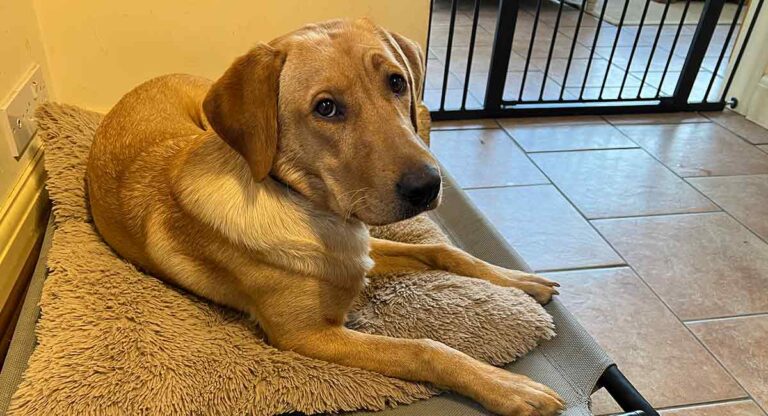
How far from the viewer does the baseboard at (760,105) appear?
10.7ft

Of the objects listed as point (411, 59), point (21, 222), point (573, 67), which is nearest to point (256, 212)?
point (411, 59)

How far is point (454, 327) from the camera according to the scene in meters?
1.34

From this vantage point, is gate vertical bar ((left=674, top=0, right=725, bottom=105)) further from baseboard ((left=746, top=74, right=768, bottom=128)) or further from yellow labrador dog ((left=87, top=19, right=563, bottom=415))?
yellow labrador dog ((left=87, top=19, right=563, bottom=415))

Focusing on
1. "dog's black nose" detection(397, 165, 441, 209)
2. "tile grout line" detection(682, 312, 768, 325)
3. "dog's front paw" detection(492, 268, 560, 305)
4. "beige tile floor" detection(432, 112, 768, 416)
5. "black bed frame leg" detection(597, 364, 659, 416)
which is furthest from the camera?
"tile grout line" detection(682, 312, 768, 325)

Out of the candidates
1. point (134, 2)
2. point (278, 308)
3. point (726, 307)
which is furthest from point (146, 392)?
point (726, 307)

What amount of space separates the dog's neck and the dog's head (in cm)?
9

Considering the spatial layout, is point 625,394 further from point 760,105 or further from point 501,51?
point 760,105

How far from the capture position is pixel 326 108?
1.07 m

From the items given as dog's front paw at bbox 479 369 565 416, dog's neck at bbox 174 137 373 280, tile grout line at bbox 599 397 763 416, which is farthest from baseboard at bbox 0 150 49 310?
tile grout line at bbox 599 397 763 416

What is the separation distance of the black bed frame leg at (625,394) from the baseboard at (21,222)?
4.76 ft

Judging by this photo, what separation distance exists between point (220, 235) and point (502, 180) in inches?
67.5

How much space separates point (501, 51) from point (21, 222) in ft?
7.62

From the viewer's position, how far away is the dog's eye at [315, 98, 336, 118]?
3.50ft

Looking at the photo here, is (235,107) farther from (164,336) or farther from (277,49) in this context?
(164,336)
